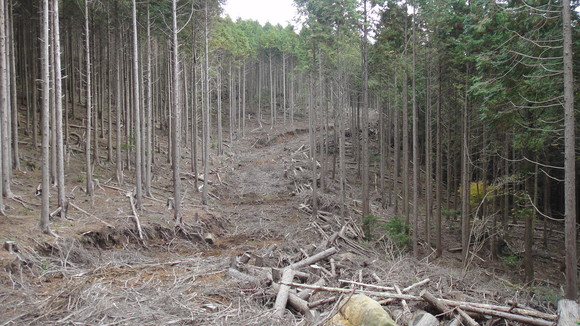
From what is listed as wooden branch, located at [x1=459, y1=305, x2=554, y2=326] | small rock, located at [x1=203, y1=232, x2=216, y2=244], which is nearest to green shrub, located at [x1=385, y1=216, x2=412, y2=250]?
small rock, located at [x1=203, y1=232, x2=216, y2=244]

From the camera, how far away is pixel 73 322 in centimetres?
521

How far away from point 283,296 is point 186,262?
152 inches

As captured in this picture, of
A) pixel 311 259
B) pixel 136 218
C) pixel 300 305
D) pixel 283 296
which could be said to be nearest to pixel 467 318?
pixel 300 305

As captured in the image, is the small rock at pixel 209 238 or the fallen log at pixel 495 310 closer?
the fallen log at pixel 495 310

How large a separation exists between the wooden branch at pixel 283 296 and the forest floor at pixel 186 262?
140mm

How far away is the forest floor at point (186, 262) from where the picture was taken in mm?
5824

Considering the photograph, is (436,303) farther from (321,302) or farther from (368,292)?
(321,302)

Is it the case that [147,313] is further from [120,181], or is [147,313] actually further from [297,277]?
[120,181]

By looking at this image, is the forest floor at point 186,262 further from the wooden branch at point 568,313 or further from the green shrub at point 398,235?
the wooden branch at point 568,313

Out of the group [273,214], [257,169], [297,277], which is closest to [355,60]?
[273,214]

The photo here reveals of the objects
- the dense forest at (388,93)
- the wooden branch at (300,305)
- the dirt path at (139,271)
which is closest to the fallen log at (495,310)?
the wooden branch at (300,305)

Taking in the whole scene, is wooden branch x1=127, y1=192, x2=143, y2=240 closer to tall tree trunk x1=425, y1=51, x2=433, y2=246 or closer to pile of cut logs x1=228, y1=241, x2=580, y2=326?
pile of cut logs x1=228, y1=241, x2=580, y2=326

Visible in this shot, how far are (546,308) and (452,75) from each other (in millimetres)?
12334

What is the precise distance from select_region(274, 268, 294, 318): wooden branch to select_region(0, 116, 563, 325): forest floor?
14cm
